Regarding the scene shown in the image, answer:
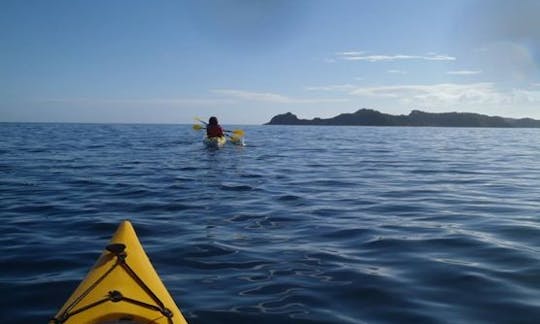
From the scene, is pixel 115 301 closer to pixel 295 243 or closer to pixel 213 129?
pixel 295 243

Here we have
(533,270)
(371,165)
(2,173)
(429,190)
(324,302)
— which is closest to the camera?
(324,302)

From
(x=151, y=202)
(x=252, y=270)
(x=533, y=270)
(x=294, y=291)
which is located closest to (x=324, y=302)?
(x=294, y=291)

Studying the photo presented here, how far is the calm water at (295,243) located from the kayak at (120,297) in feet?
2.96

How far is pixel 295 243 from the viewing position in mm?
7750

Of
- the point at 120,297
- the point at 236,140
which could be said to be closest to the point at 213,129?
the point at 236,140

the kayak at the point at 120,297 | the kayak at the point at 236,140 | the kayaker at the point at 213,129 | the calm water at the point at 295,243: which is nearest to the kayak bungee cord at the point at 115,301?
the kayak at the point at 120,297

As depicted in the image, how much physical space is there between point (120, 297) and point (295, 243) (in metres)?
4.18

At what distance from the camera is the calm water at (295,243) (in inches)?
208

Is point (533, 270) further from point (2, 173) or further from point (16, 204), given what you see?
point (2, 173)

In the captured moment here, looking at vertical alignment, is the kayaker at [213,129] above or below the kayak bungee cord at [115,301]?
above

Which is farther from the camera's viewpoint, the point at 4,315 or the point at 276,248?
the point at 276,248

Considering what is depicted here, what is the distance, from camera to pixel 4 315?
16.3ft

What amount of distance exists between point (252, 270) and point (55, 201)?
7017 millimetres

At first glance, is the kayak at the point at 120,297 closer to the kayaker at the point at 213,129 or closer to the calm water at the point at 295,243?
the calm water at the point at 295,243
